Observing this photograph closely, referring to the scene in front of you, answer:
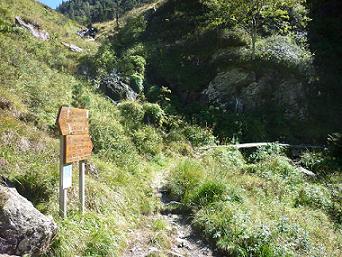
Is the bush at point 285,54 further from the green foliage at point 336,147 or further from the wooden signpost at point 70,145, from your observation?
the wooden signpost at point 70,145

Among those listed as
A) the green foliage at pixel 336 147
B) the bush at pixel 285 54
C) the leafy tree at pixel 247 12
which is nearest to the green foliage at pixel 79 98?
the green foliage at pixel 336 147

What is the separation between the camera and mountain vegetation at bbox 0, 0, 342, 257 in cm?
706

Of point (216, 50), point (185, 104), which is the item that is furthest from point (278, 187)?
point (216, 50)

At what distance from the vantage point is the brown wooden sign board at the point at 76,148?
6141mm

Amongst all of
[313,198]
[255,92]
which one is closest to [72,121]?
[313,198]

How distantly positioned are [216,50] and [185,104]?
14.3ft

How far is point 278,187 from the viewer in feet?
35.2

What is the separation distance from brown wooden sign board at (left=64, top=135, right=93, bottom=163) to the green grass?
2729 millimetres

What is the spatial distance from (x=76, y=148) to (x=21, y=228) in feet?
5.75

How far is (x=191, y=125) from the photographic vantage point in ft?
56.2

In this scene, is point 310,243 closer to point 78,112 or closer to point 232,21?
point 78,112

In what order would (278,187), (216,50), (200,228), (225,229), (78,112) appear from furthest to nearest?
1. (216,50)
2. (278,187)
3. (200,228)
4. (225,229)
5. (78,112)

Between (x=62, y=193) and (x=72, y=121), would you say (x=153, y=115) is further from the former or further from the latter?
(x=62, y=193)

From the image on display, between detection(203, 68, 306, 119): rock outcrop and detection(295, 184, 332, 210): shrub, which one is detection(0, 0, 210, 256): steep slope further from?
detection(203, 68, 306, 119): rock outcrop
